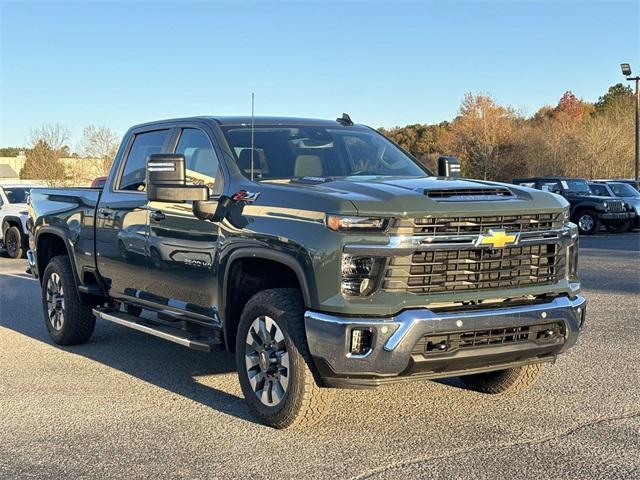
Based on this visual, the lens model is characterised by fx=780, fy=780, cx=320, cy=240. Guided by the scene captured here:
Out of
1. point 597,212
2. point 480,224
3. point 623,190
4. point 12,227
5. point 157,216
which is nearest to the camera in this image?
point 480,224

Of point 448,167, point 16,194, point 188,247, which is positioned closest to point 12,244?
point 16,194

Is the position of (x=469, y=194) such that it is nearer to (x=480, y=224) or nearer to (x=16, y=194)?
(x=480, y=224)

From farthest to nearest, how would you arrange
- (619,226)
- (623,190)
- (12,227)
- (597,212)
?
(623,190), (619,226), (597,212), (12,227)

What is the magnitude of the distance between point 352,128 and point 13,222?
1293cm

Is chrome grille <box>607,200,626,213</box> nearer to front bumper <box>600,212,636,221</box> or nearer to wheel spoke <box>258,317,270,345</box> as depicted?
front bumper <box>600,212,636,221</box>

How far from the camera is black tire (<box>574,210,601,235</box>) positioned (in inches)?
894

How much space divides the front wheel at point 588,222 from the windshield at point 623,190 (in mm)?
1690

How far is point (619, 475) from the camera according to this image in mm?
4070

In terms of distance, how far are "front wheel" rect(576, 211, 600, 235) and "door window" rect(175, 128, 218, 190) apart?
18.8 m

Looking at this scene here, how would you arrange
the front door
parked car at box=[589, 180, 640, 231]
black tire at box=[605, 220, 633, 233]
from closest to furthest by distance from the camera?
1. the front door
2. black tire at box=[605, 220, 633, 233]
3. parked car at box=[589, 180, 640, 231]

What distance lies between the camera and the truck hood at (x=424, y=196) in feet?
14.8

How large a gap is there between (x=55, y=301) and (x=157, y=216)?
2392 millimetres

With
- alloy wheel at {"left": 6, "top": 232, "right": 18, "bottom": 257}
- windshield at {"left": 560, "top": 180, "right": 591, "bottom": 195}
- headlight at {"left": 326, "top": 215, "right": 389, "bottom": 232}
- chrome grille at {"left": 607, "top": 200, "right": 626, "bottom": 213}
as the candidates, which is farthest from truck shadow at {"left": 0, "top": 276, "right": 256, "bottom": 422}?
windshield at {"left": 560, "top": 180, "right": 591, "bottom": 195}

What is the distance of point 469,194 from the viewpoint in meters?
4.87
